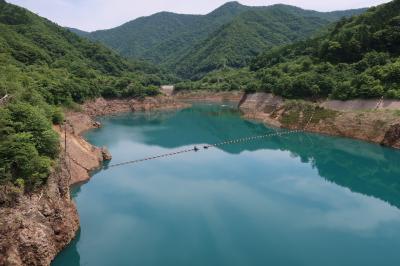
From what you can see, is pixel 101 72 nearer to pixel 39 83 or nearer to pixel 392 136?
pixel 39 83

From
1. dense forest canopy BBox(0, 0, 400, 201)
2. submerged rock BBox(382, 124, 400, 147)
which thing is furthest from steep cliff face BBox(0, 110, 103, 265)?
submerged rock BBox(382, 124, 400, 147)

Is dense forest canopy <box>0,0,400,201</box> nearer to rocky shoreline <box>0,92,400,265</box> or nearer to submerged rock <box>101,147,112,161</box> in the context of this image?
rocky shoreline <box>0,92,400,265</box>

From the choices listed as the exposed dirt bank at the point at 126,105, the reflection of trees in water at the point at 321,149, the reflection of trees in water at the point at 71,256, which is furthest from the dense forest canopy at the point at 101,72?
the reflection of trees in water at the point at 321,149

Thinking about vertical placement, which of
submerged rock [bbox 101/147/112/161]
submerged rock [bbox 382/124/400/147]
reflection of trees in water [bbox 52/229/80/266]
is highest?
submerged rock [bbox 382/124/400/147]

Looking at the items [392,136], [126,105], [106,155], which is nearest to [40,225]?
[106,155]

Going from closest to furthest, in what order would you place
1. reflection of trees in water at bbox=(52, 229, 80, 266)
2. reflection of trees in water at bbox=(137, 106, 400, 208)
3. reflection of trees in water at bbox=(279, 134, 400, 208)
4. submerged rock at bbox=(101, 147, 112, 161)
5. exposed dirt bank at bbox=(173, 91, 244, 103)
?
reflection of trees in water at bbox=(52, 229, 80, 266) → reflection of trees in water at bbox=(279, 134, 400, 208) → reflection of trees in water at bbox=(137, 106, 400, 208) → submerged rock at bbox=(101, 147, 112, 161) → exposed dirt bank at bbox=(173, 91, 244, 103)
